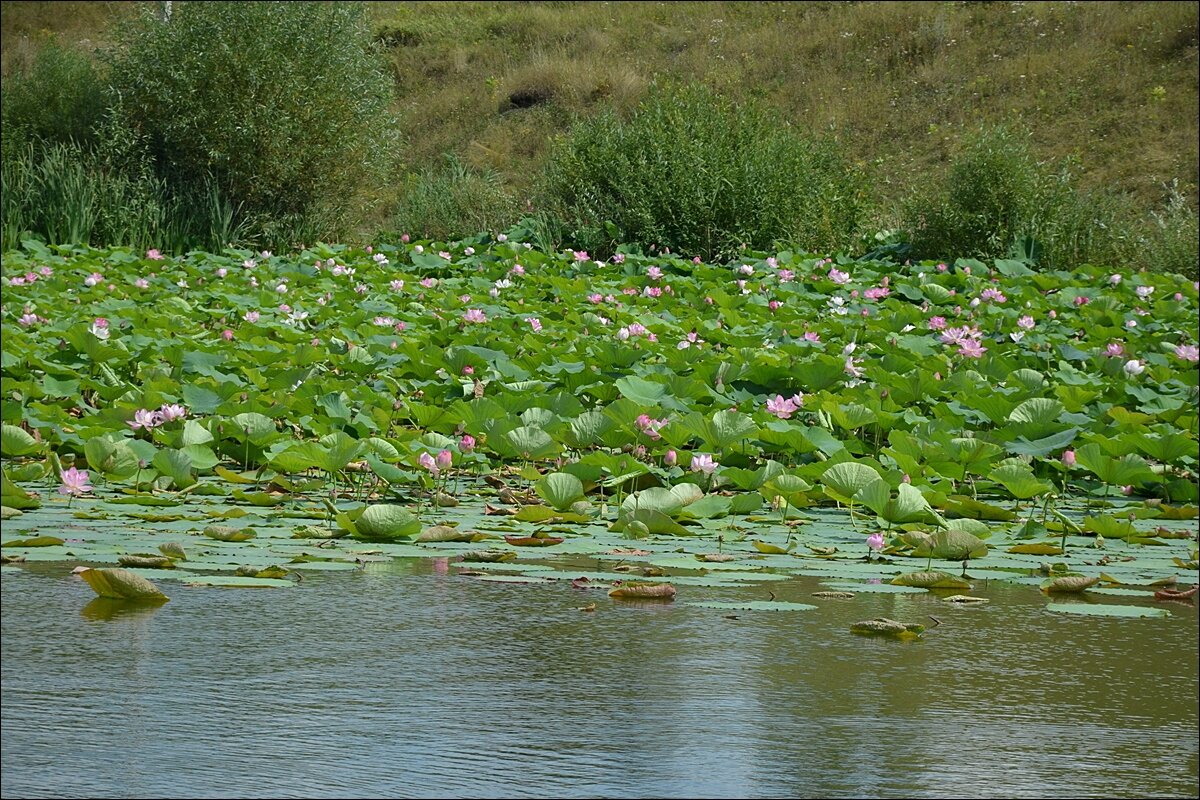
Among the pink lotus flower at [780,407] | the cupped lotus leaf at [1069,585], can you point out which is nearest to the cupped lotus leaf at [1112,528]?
the cupped lotus leaf at [1069,585]

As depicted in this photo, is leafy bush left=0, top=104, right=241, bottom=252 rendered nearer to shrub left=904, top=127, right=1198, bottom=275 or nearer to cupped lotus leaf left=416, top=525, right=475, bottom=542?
shrub left=904, top=127, right=1198, bottom=275

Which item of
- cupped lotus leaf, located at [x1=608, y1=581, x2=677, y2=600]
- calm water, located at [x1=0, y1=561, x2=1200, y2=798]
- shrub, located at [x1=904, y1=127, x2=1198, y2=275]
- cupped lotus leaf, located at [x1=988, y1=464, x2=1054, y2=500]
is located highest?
shrub, located at [x1=904, y1=127, x2=1198, y2=275]

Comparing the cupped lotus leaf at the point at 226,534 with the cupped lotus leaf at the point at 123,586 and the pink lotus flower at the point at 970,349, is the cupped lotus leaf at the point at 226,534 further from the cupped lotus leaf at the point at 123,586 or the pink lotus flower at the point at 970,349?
the pink lotus flower at the point at 970,349

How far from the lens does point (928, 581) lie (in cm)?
254

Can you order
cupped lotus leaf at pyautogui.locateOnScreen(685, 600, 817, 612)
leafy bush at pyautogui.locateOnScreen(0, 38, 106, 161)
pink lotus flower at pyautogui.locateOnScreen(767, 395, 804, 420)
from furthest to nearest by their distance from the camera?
leafy bush at pyautogui.locateOnScreen(0, 38, 106, 161) → pink lotus flower at pyautogui.locateOnScreen(767, 395, 804, 420) → cupped lotus leaf at pyautogui.locateOnScreen(685, 600, 817, 612)

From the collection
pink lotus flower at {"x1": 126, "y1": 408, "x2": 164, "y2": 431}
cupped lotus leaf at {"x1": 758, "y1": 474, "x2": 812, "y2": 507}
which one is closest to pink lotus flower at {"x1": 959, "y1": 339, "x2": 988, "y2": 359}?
cupped lotus leaf at {"x1": 758, "y1": 474, "x2": 812, "y2": 507}

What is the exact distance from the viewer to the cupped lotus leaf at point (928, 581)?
8.32 feet

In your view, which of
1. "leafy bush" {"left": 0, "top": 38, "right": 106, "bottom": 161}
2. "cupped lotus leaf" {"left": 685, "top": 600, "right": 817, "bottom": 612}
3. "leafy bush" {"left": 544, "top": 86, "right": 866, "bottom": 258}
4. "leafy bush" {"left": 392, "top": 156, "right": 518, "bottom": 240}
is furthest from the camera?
"leafy bush" {"left": 0, "top": 38, "right": 106, "bottom": 161}

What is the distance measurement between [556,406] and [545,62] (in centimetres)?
2167

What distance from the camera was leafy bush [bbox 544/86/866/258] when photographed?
1063 cm

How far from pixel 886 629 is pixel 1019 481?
1.30 metres

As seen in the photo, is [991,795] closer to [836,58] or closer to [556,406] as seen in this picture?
[556,406]

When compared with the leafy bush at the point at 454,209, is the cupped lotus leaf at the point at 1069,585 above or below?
below

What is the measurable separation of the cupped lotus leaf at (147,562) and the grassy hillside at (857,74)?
14.4 metres
